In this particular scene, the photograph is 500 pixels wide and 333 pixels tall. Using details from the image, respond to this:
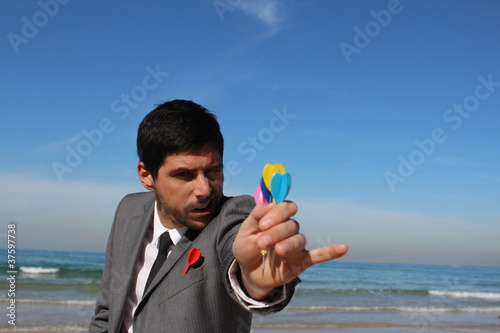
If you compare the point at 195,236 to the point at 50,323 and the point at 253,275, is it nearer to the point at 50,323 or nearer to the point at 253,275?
the point at 253,275

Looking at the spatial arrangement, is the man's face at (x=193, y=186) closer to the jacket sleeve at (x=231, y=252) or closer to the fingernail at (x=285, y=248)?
the jacket sleeve at (x=231, y=252)

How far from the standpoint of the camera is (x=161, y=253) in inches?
96.0

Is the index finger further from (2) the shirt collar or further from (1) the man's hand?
(2) the shirt collar

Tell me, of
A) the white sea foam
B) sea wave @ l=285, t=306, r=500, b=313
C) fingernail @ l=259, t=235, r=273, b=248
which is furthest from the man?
the white sea foam

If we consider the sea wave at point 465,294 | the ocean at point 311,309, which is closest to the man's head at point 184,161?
the ocean at point 311,309

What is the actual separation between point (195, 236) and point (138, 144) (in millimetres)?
695

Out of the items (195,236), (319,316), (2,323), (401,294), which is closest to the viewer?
(195,236)

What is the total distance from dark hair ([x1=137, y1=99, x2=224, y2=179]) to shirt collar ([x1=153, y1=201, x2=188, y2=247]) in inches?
10.9

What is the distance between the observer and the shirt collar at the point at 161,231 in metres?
2.41

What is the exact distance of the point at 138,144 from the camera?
2.69 metres

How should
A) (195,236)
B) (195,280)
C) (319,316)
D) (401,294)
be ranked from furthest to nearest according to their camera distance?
(401,294)
(319,316)
(195,236)
(195,280)

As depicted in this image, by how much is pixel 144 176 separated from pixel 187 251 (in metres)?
0.63

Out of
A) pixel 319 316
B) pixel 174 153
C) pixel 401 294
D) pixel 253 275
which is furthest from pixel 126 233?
pixel 401 294

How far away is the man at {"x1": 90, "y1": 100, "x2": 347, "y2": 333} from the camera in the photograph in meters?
1.73
